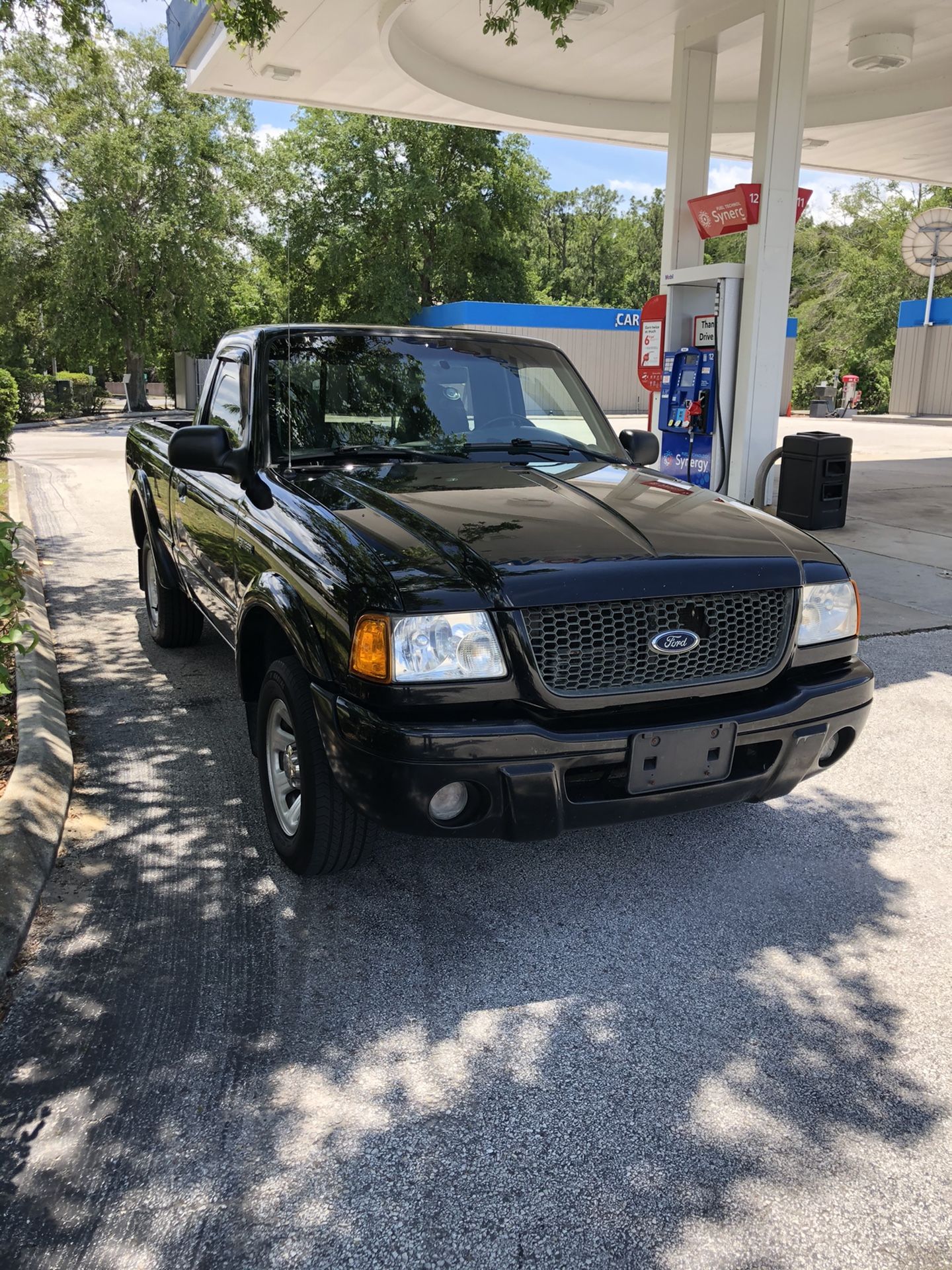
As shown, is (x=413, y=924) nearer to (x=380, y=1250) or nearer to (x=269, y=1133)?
Result: (x=269, y=1133)

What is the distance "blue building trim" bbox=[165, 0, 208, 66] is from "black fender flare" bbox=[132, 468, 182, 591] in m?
8.53

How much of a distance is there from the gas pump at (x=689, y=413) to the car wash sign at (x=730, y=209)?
4.23ft

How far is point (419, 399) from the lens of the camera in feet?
14.3

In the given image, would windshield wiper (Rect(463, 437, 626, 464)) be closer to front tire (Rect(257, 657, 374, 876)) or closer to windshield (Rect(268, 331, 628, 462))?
windshield (Rect(268, 331, 628, 462))

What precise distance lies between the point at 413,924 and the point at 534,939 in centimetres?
40

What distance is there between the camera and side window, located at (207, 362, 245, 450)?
4438mm

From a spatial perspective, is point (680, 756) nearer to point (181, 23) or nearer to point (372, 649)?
point (372, 649)

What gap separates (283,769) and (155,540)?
291cm

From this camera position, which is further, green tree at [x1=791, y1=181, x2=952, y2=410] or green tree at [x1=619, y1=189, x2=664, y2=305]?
green tree at [x1=619, y1=189, x2=664, y2=305]

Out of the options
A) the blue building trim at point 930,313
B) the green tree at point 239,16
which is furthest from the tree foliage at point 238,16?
the blue building trim at point 930,313

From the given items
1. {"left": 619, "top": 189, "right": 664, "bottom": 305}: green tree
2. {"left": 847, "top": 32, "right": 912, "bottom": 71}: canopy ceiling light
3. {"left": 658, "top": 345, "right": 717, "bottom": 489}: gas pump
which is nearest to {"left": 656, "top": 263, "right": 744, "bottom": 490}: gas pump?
{"left": 658, "top": 345, "right": 717, "bottom": 489}: gas pump

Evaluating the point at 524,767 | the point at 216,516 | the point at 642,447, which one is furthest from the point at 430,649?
the point at 642,447

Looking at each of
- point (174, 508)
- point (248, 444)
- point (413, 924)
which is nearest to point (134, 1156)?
point (413, 924)

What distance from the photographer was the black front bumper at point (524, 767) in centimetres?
286
